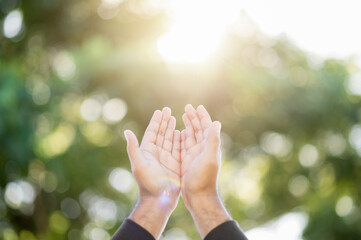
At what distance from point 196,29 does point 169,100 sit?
5.03 ft

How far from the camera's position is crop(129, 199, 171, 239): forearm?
2.08 meters

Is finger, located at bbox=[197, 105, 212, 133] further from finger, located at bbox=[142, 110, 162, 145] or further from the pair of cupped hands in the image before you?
finger, located at bbox=[142, 110, 162, 145]

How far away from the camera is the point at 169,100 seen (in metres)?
7.47

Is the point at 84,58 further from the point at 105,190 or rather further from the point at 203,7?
the point at 105,190

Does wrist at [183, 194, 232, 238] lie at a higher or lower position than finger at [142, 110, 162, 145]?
A: lower

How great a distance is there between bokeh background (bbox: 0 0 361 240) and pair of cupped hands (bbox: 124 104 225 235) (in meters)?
4.16

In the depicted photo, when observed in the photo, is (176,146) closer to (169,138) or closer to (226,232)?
(169,138)

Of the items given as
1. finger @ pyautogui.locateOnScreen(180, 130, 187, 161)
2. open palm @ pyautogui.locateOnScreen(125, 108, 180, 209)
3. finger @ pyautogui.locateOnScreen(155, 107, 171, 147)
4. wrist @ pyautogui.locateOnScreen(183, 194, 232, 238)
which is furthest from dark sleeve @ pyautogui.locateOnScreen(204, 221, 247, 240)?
finger @ pyautogui.locateOnScreen(155, 107, 171, 147)

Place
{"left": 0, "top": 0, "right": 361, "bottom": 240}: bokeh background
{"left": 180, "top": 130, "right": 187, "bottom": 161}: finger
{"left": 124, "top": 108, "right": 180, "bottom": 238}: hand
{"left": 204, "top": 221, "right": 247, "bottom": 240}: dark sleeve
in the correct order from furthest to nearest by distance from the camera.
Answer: {"left": 0, "top": 0, "right": 361, "bottom": 240}: bokeh background → {"left": 180, "top": 130, "right": 187, "bottom": 161}: finger → {"left": 124, "top": 108, "right": 180, "bottom": 238}: hand → {"left": 204, "top": 221, "right": 247, "bottom": 240}: dark sleeve

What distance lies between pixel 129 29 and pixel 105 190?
3366mm

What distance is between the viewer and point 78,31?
902cm

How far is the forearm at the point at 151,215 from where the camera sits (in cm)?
208

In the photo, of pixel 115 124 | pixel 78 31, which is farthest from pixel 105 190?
pixel 78 31

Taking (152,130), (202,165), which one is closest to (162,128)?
(152,130)
